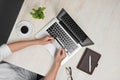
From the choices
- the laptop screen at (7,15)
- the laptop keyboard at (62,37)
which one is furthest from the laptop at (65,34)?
the laptop screen at (7,15)

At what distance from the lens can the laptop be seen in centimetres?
161

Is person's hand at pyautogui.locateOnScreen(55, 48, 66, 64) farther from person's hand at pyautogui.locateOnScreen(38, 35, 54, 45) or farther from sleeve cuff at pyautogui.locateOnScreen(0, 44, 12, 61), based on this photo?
sleeve cuff at pyautogui.locateOnScreen(0, 44, 12, 61)

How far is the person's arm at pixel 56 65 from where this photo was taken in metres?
1.57

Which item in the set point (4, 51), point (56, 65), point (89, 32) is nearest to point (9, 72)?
point (4, 51)

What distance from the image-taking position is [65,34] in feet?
5.31

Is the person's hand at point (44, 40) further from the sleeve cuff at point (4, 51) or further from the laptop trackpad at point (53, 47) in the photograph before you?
the sleeve cuff at point (4, 51)

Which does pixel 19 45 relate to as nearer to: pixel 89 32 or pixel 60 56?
pixel 60 56

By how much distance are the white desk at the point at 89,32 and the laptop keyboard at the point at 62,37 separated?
0.05 metres

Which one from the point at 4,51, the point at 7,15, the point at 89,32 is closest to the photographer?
the point at 4,51

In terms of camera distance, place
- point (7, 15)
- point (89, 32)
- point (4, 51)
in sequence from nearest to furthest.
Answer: point (4, 51)
point (89, 32)
point (7, 15)

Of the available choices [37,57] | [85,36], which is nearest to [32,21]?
[37,57]

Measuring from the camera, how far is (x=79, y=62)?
63.7 inches

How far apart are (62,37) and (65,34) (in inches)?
1.0

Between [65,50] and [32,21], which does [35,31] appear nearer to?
[32,21]
